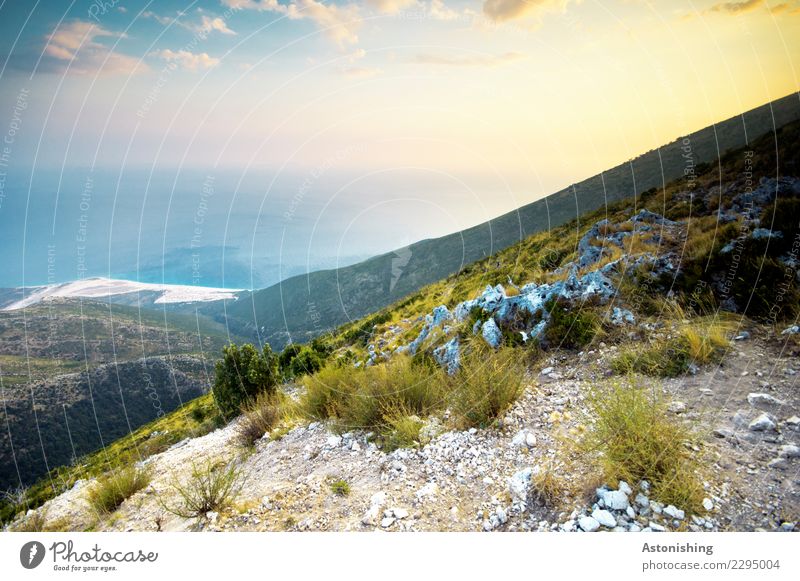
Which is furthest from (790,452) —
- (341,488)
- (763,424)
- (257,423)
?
(257,423)

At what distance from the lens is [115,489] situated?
5941 millimetres

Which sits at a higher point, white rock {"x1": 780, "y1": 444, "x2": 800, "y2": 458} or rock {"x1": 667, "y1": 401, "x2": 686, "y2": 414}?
rock {"x1": 667, "y1": 401, "x2": 686, "y2": 414}

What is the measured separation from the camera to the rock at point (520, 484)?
3760 millimetres

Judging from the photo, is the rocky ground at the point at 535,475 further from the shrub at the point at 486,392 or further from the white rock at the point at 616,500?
the shrub at the point at 486,392

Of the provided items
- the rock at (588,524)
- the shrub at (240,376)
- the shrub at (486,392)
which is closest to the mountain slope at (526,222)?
the shrub at (240,376)

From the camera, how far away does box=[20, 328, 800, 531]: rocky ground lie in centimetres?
329

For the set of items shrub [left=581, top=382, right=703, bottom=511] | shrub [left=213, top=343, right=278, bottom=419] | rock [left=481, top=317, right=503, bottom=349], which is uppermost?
rock [left=481, top=317, right=503, bottom=349]

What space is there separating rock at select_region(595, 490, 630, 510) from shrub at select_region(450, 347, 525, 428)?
1.95 m

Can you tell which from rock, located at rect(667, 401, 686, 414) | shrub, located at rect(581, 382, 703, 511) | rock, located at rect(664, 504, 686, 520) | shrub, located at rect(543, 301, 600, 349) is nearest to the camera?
rock, located at rect(664, 504, 686, 520)

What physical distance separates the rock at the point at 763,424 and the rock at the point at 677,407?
0.63m
